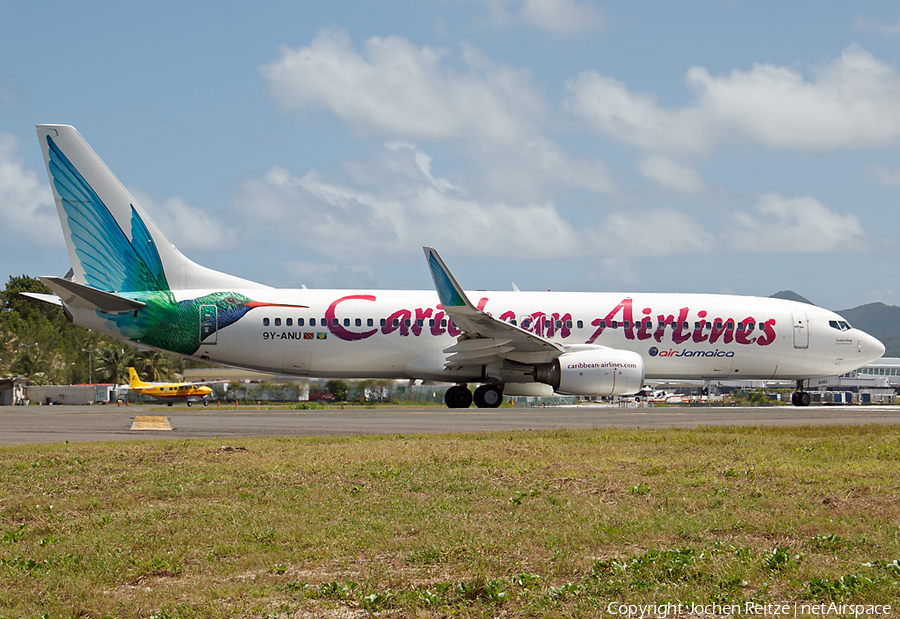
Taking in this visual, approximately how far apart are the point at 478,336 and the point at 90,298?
12029 millimetres

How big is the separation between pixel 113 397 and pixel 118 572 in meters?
59.8

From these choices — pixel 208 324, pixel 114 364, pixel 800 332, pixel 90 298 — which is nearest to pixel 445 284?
pixel 208 324

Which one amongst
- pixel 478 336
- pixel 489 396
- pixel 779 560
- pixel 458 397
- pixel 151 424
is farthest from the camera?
pixel 458 397

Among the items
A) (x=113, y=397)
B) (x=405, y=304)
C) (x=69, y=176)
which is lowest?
(x=113, y=397)

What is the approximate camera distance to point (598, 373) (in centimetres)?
2552

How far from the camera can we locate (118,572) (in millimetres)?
5328

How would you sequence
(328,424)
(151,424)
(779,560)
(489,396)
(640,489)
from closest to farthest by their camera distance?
(779,560) → (640,489) → (151,424) → (328,424) → (489,396)

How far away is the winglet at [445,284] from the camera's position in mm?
24422

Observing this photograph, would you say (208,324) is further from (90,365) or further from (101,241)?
(90,365)

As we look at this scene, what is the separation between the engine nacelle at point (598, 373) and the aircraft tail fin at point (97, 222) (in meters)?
13.3

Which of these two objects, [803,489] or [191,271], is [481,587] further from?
[191,271]

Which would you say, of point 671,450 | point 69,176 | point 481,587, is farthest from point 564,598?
point 69,176

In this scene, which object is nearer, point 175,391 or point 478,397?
point 478,397

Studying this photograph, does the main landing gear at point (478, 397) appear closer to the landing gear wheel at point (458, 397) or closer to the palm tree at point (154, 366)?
the landing gear wheel at point (458, 397)
